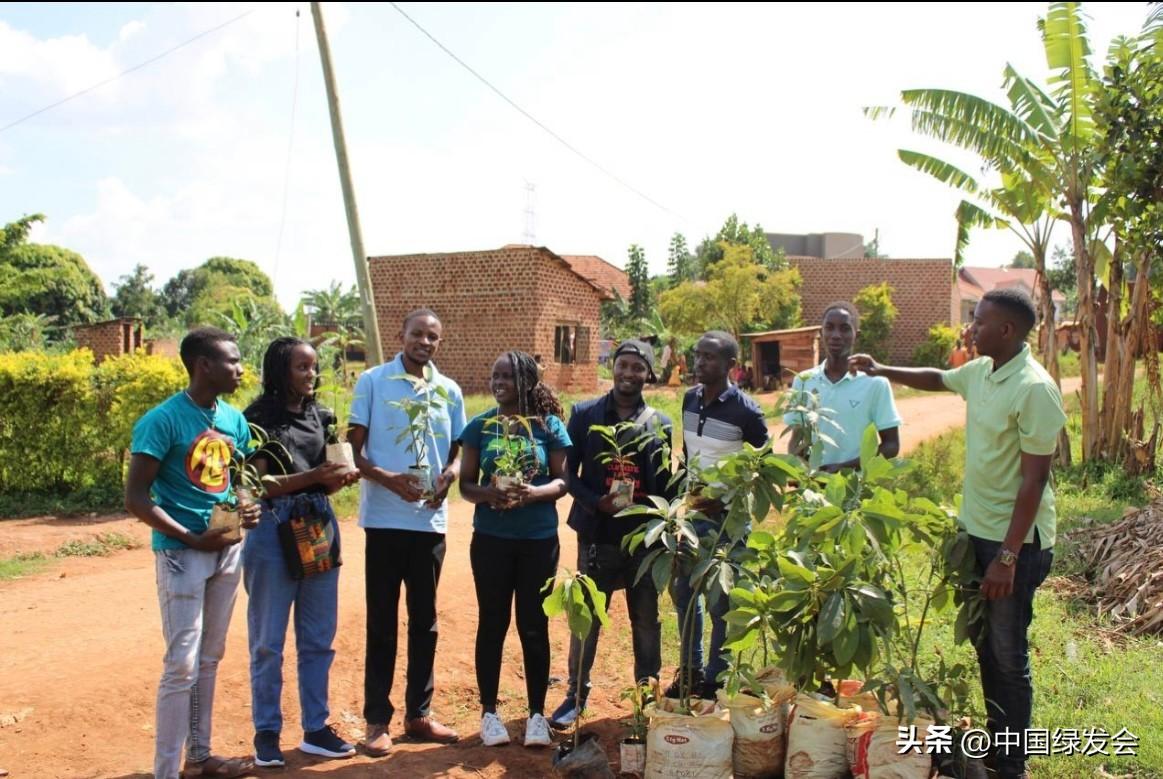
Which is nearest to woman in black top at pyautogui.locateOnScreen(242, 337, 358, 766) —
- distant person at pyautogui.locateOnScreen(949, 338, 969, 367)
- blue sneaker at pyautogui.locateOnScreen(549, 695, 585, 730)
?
blue sneaker at pyautogui.locateOnScreen(549, 695, 585, 730)

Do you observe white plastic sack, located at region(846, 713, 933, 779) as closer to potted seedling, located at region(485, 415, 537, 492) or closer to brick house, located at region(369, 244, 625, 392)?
potted seedling, located at region(485, 415, 537, 492)

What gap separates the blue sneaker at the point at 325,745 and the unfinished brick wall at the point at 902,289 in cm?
2793

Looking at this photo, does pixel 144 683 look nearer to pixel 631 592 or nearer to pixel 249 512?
pixel 249 512

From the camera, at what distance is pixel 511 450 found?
3793mm

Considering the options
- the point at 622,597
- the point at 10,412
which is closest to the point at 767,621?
the point at 622,597

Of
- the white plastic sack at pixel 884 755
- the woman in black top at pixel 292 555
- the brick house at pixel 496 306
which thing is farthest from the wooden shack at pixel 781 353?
the white plastic sack at pixel 884 755

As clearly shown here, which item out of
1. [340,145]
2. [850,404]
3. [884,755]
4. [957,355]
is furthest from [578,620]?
[957,355]

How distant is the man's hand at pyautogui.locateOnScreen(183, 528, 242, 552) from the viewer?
A: 132 inches

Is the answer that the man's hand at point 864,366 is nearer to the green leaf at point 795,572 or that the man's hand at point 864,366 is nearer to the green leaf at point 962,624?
the green leaf at point 962,624

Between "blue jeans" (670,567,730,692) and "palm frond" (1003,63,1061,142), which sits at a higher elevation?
"palm frond" (1003,63,1061,142)

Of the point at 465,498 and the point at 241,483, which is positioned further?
the point at 465,498

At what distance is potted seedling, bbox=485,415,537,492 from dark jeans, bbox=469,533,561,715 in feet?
1.06

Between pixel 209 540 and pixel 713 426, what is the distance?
87.5 inches

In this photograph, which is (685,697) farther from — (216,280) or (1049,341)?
(216,280)
